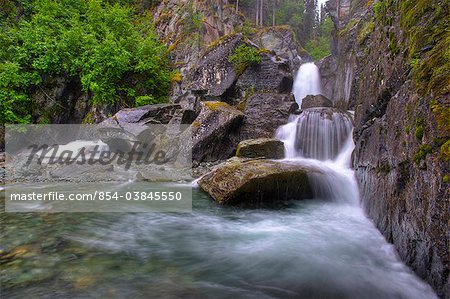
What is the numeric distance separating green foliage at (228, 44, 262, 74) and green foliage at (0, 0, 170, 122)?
214 inches

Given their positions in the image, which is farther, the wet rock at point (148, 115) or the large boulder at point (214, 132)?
the wet rock at point (148, 115)

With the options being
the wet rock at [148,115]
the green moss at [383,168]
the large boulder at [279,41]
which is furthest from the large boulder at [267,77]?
the large boulder at [279,41]

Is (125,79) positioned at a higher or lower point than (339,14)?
lower

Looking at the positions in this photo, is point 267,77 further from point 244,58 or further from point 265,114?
point 265,114

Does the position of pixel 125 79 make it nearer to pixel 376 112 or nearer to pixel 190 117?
pixel 190 117

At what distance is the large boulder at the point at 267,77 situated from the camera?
13.9 m

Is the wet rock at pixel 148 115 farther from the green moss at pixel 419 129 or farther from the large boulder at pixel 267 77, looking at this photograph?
the green moss at pixel 419 129

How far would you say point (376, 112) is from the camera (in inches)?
207

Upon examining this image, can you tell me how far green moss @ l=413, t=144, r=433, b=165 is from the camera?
273cm

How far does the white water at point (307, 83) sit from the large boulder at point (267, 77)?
22.8ft

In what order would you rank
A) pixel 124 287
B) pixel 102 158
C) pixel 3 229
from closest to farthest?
1. pixel 124 287
2. pixel 3 229
3. pixel 102 158

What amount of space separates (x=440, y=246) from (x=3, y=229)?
596 cm

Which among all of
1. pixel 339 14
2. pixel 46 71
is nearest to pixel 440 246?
pixel 46 71

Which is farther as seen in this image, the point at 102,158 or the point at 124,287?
the point at 102,158
